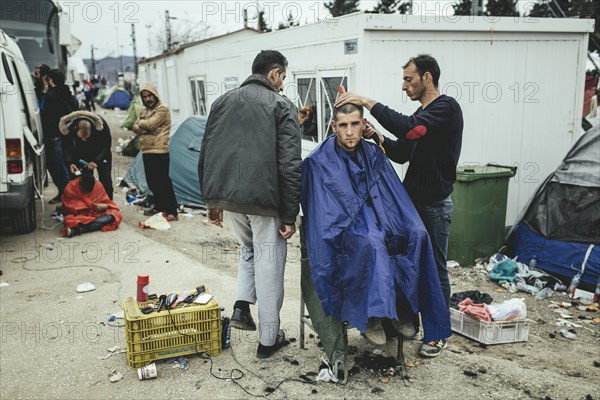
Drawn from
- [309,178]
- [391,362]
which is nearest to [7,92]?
[309,178]

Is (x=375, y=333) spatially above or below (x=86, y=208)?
below

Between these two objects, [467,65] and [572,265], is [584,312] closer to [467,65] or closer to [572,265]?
[572,265]

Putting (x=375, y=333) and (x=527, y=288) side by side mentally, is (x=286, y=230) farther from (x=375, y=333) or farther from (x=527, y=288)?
(x=527, y=288)

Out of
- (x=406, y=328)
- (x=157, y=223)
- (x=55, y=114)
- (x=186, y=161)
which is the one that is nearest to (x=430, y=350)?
(x=406, y=328)

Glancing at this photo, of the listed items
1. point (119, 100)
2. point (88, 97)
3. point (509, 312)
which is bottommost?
point (509, 312)

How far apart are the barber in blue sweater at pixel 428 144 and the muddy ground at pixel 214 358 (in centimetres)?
47

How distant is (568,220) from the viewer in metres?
6.02

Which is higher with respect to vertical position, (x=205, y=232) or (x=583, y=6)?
(x=583, y=6)

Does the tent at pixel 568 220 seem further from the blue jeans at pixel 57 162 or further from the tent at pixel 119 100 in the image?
the tent at pixel 119 100

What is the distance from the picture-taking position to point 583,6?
19625 millimetres

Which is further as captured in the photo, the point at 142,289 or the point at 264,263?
the point at 142,289

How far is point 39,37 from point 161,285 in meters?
7.23

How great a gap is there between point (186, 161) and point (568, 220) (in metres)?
5.83

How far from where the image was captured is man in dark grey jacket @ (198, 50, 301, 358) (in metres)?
3.50
